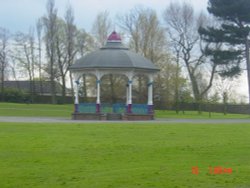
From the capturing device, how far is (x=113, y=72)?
45.3 metres

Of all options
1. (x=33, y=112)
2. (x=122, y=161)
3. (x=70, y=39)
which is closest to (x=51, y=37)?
(x=70, y=39)

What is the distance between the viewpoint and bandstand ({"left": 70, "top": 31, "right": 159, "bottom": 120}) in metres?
42.8

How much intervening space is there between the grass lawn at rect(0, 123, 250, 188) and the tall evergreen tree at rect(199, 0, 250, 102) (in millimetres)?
37873

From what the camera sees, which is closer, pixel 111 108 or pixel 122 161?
pixel 122 161

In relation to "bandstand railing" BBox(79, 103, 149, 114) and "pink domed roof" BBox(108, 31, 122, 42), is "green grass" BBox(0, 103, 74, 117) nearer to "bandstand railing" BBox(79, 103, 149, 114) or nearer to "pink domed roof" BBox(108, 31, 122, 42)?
"bandstand railing" BBox(79, 103, 149, 114)

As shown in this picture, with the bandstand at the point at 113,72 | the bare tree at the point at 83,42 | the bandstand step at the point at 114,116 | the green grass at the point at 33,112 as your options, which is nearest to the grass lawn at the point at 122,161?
the bandstand step at the point at 114,116

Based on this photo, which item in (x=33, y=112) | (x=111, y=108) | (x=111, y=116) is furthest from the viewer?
(x=33, y=112)

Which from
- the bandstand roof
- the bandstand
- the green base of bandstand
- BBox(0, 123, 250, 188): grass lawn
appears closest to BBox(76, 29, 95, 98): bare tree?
the bandstand

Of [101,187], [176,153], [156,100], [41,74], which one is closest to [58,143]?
[176,153]

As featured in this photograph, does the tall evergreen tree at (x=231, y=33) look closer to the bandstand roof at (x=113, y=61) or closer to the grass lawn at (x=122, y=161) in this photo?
the bandstand roof at (x=113, y=61)

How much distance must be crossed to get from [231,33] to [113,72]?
1565 cm

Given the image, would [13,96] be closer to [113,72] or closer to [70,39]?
[70,39]

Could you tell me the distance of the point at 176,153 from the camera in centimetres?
1338

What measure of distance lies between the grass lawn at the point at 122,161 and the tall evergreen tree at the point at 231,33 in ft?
124
